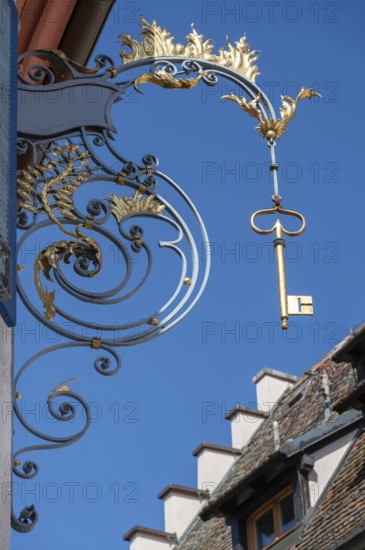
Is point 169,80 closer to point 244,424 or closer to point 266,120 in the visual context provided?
point 266,120

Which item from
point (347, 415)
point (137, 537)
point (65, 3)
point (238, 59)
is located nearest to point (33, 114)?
point (238, 59)

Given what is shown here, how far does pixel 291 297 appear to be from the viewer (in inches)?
353

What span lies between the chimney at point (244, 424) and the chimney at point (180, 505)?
32.5 inches

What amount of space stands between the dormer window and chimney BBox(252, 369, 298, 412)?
525cm

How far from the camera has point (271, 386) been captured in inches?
854

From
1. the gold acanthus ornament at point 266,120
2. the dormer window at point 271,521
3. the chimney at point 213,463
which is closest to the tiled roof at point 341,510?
the dormer window at point 271,521

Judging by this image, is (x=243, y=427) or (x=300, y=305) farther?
(x=243, y=427)

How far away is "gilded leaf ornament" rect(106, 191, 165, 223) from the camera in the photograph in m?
9.09

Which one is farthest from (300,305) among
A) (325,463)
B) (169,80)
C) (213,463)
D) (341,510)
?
(213,463)

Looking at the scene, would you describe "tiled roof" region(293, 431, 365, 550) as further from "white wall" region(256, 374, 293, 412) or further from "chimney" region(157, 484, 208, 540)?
"chimney" region(157, 484, 208, 540)

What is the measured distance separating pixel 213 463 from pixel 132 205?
12.6 metres

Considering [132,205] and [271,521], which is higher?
[271,521]

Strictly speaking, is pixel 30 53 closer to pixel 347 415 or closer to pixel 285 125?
pixel 285 125

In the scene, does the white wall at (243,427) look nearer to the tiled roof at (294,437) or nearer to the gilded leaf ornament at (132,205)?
the tiled roof at (294,437)
